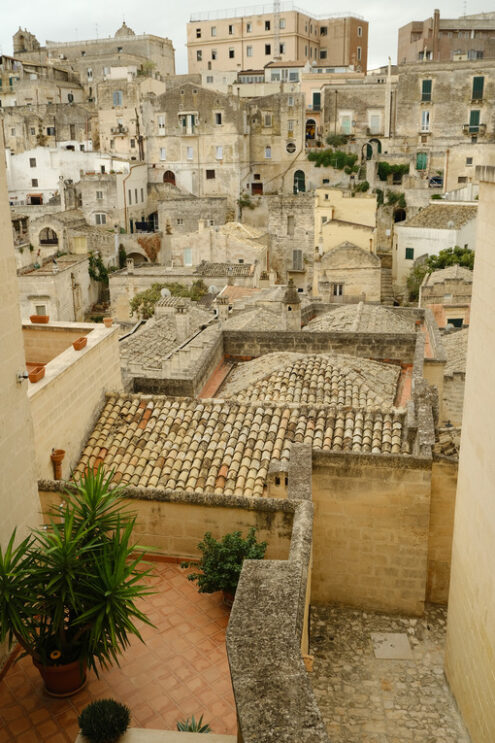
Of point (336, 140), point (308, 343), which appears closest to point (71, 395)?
point (308, 343)

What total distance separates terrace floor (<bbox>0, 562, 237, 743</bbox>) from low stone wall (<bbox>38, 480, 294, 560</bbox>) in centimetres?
92

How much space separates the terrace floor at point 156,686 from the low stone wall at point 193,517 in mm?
917

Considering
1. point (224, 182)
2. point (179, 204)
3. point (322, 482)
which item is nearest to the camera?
point (322, 482)

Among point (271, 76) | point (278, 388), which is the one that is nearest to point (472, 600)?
point (278, 388)

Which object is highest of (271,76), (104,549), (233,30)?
(233,30)

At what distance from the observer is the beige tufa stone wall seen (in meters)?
6.75

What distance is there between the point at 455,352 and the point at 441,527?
12.6 m

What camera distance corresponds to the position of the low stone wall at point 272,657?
3.96m

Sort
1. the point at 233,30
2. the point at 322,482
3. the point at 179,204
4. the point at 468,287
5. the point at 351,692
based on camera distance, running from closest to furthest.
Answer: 1. the point at 351,692
2. the point at 322,482
3. the point at 468,287
4. the point at 179,204
5. the point at 233,30

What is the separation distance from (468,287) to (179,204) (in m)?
24.8

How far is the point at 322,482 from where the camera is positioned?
9.61 metres

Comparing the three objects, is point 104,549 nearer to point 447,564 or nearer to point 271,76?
point 447,564

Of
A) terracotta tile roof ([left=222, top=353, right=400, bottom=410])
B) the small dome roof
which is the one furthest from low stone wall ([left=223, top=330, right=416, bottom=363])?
the small dome roof

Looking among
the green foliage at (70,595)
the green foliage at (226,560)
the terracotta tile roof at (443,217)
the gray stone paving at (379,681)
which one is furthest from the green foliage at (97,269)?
the green foliage at (70,595)
